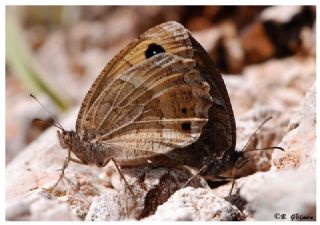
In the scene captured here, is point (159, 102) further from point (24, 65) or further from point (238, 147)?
point (24, 65)

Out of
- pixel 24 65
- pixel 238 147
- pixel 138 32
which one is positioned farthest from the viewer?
pixel 138 32

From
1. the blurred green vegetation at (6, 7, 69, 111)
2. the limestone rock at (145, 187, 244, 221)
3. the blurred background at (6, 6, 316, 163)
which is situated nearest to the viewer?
the limestone rock at (145, 187, 244, 221)

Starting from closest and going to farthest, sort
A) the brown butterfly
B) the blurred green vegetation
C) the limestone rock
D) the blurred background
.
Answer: the limestone rock < the brown butterfly < the blurred background < the blurred green vegetation

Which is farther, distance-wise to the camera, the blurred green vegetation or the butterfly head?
the blurred green vegetation

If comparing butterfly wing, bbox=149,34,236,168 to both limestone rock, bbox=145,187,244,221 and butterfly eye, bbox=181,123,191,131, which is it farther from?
limestone rock, bbox=145,187,244,221

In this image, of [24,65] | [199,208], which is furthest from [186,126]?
[24,65]

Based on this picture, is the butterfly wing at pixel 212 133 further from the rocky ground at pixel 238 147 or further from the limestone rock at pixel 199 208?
the limestone rock at pixel 199 208

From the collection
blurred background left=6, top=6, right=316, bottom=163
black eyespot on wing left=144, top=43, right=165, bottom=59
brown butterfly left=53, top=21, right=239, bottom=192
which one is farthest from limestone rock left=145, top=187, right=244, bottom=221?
blurred background left=6, top=6, right=316, bottom=163

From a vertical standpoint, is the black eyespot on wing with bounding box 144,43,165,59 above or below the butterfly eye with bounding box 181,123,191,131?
above

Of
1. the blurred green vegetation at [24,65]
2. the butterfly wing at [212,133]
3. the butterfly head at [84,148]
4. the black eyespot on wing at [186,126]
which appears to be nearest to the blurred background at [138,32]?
the blurred green vegetation at [24,65]
